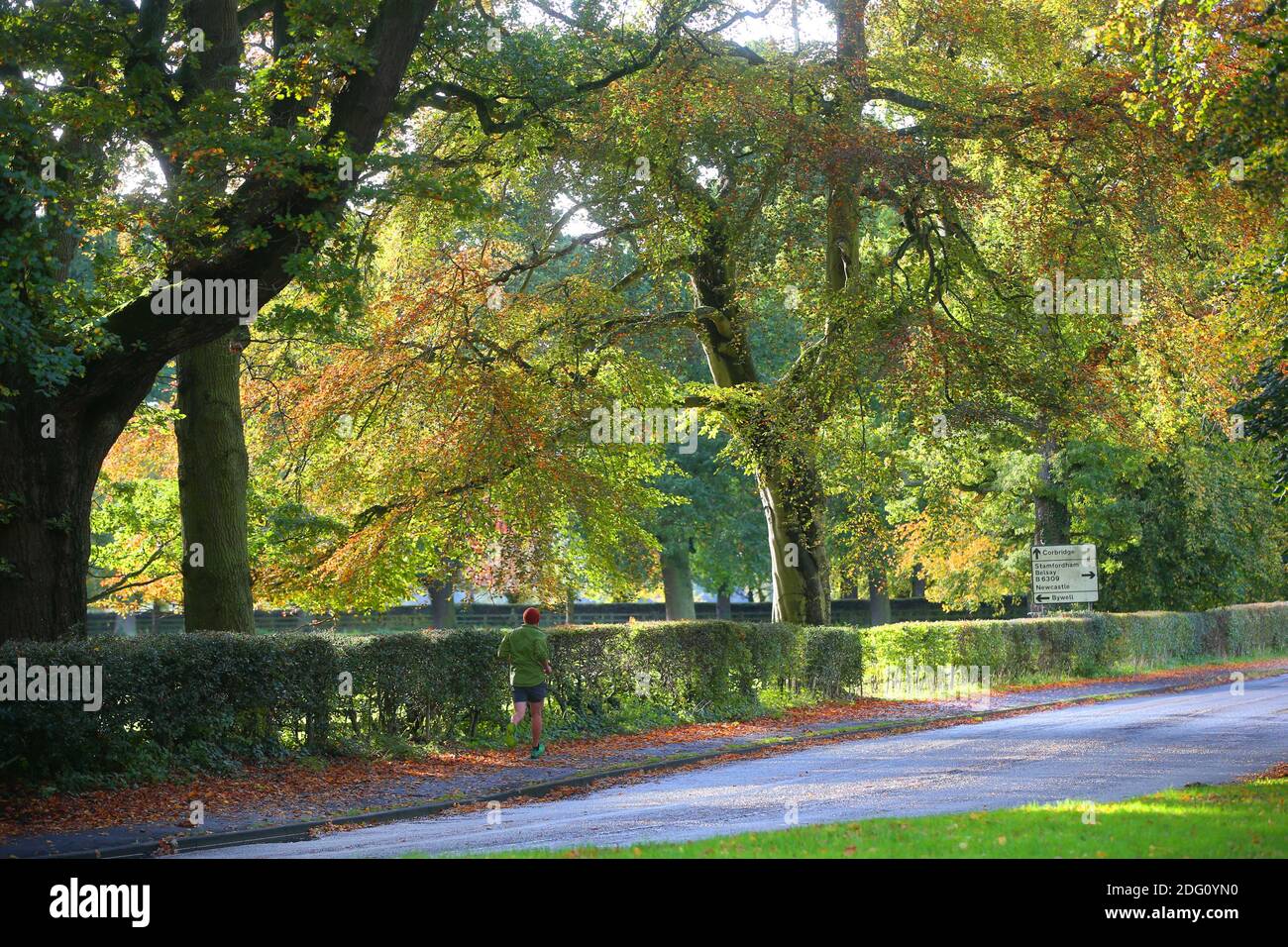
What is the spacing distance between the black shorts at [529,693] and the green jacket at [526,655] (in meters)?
0.06

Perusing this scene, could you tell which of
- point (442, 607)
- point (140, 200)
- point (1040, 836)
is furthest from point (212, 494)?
point (442, 607)

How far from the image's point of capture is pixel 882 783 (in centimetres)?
1536

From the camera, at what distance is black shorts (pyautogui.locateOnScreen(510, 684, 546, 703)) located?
1898 centimetres

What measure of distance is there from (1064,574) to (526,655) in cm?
2122

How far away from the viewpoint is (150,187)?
54.5 feet

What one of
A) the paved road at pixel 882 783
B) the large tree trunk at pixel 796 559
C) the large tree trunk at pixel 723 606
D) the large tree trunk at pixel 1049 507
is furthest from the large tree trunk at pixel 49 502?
the large tree trunk at pixel 723 606

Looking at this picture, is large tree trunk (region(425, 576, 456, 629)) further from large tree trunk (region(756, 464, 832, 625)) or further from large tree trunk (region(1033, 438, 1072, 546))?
large tree trunk (region(756, 464, 832, 625))

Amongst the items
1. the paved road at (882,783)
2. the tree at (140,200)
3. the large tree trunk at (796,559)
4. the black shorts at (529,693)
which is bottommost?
the paved road at (882,783)

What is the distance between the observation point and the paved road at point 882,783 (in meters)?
11.9

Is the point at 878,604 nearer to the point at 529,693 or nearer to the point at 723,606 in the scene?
the point at 723,606

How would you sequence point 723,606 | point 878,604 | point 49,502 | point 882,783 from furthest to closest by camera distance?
point 723,606
point 878,604
point 882,783
point 49,502

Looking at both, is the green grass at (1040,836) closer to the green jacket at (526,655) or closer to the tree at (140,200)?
the tree at (140,200)
